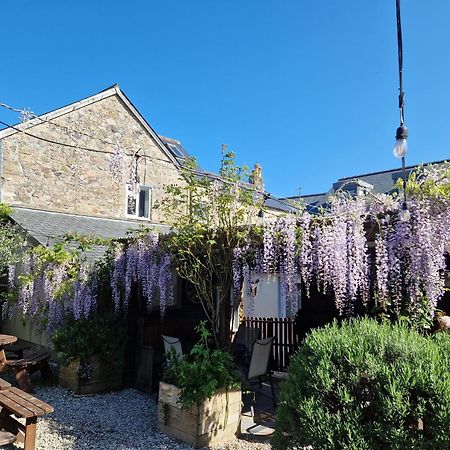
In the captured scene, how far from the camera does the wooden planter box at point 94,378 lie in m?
5.79

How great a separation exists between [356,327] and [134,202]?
1021 cm

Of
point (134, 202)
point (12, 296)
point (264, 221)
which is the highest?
point (134, 202)

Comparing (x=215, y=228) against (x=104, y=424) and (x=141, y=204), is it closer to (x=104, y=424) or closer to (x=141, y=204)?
(x=104, y=424)

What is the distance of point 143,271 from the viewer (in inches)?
232

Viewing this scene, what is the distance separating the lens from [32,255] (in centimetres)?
730

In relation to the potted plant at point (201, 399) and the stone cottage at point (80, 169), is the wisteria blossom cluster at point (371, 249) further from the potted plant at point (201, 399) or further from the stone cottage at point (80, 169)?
the stone cottage at point (80, 169)

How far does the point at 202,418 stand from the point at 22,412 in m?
1.57

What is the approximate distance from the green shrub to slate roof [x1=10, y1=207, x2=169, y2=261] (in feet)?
17.1

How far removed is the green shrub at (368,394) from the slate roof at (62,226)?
5.20m

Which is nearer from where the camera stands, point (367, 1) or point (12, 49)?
point (367, 1)

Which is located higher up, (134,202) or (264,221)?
(134,202)

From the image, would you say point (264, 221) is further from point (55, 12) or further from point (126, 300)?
point (55, 12)

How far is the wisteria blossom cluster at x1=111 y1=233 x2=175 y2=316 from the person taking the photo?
5.68 metres

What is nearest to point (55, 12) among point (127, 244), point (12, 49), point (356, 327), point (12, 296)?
point (12, 49)
